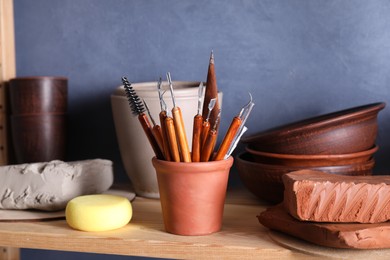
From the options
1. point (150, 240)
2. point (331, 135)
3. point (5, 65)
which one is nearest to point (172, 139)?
point (150, 240)

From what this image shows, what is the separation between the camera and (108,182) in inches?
35.5

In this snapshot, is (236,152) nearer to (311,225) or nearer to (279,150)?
(279,150)

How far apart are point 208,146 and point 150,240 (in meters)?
0.15

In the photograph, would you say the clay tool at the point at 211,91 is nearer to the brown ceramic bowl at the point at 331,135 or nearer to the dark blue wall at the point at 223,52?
the brown ceramic bowl at the point at 331,135

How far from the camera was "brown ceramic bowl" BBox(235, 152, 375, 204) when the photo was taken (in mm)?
792

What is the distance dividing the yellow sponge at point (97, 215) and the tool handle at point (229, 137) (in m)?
0.16

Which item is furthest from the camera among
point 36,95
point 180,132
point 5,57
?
point 5,57

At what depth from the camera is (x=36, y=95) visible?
3.21 feet

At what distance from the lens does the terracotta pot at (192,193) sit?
709 millimetres

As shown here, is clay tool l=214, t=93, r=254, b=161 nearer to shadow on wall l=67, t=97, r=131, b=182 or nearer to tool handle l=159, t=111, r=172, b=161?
tool handle l=159, t=111, r=172, b=161

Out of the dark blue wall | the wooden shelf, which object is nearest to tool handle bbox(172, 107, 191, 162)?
the wooden shelf

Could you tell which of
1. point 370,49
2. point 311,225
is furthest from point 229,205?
point 370,49

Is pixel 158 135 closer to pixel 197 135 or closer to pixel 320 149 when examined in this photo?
pixel 197 135

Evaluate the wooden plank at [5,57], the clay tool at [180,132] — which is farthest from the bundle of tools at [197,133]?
the wooden plank at [5,57]
